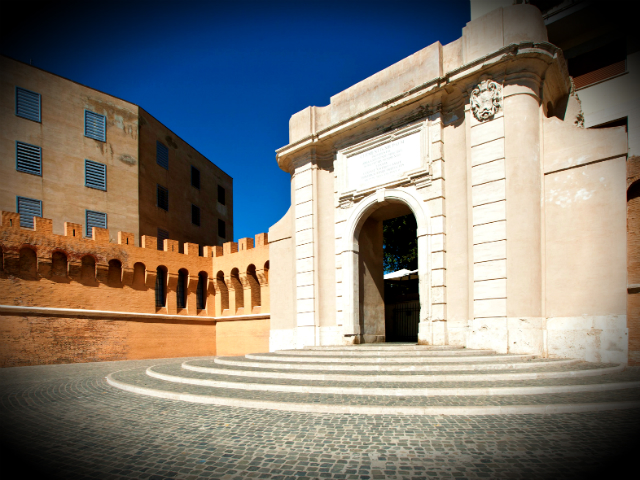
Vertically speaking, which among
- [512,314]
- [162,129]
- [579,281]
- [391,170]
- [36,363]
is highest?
[162,129]

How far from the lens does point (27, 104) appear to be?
21125 millimetres

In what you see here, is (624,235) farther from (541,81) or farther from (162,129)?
(162,129)

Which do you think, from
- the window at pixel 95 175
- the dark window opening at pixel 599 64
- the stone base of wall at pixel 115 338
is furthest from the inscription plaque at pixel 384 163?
the window at pixel 95 175

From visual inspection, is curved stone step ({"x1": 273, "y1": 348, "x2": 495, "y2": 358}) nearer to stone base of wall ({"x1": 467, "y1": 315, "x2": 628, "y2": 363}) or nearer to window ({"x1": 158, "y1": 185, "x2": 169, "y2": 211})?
stone base of wall ({"x1": 467, "y1": 315, "x2": 628, "y2": 363})

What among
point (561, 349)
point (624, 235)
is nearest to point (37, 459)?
point (561, 349)

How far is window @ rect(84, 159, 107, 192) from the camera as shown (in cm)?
2277

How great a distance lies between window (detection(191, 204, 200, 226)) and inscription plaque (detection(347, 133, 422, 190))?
692 inches

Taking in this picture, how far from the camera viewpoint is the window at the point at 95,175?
22.8 m

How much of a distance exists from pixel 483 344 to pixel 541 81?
7.02m

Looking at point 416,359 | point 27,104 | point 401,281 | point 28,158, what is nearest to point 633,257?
point 416,359

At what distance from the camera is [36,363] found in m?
16.8

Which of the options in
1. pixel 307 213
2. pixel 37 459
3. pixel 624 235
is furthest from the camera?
pixel 307 213

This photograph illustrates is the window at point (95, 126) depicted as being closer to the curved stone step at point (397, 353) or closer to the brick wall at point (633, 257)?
the curved stone step at point (397, 353)

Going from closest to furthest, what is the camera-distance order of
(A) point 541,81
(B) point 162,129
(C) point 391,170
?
(A) point 541,81
(C) point 391,170
(B) point 162,129
